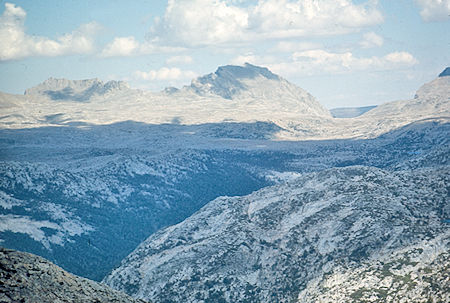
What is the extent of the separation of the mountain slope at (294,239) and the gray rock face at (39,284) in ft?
224

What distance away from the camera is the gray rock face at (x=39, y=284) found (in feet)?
182

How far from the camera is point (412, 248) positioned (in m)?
112

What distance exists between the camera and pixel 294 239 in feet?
468

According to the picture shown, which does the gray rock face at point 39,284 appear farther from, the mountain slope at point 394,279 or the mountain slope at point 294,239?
the mountain slope at point 294,239

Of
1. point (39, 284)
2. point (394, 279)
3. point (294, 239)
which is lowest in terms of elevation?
point (294, 239)

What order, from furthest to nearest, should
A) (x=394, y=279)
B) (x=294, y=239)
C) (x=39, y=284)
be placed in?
(x=294, y=239)
(x=394, y=279)
(x=39, y=284)

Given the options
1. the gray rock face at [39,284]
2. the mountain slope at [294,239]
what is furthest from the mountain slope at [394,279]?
the gray rock face at [39,284]

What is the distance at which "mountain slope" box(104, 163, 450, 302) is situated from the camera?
416ft

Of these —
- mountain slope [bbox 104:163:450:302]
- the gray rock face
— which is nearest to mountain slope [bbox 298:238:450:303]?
mountain slope [bbox 104:163:450:302]

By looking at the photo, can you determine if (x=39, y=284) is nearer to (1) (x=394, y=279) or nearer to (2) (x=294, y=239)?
(1) (x=394, y=279)

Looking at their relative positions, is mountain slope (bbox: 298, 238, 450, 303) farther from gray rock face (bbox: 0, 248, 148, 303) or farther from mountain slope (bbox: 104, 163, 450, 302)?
gray rock face (bbox: 0, 248, 148, 303)

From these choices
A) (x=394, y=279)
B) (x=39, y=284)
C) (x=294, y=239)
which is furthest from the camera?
(x=294, y=239)

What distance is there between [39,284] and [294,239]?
9412cm

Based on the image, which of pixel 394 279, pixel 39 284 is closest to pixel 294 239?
pixel 394 279
